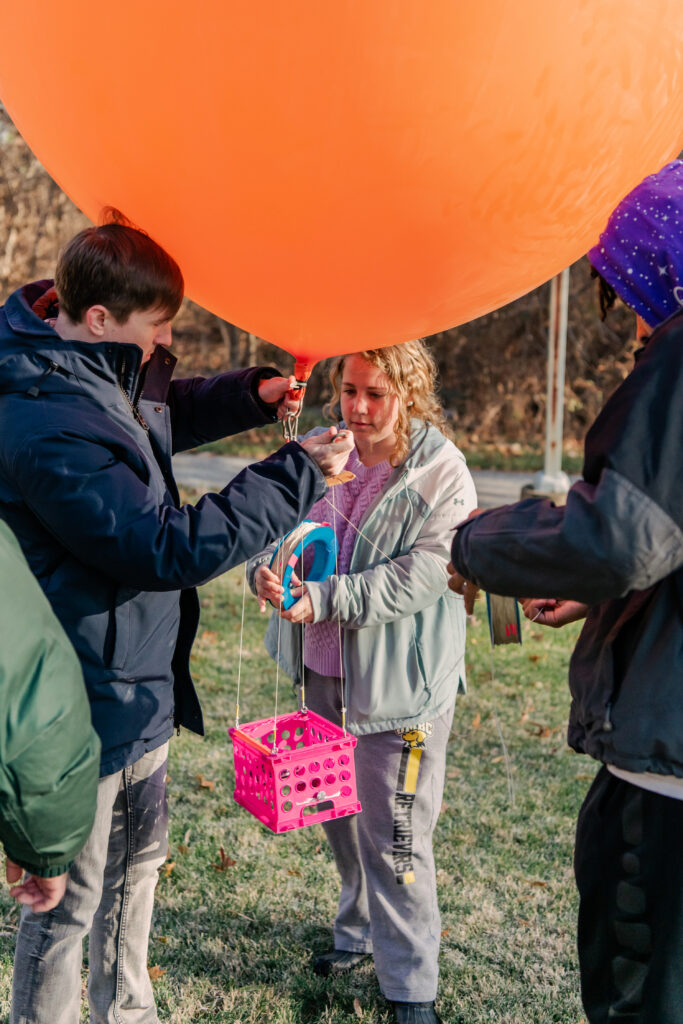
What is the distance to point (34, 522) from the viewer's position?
206 centimetres

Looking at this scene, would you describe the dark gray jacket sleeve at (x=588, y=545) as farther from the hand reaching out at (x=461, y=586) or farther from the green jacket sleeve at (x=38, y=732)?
the green jacket sleeve at (x=38, y=732)

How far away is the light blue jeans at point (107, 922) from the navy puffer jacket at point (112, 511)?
18cm

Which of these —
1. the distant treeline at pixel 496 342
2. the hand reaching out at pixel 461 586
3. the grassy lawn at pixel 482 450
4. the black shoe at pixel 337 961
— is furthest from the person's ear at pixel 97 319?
the distant treeline at pixel 496 342

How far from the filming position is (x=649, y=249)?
170 centimetres

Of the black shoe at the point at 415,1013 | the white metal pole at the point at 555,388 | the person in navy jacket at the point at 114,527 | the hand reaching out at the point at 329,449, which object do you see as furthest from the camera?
the white metal pole at the point at 555,388

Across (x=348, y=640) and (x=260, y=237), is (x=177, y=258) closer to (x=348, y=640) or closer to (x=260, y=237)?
(x=260, y=237)

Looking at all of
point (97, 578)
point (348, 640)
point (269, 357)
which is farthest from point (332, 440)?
point (269, 357)

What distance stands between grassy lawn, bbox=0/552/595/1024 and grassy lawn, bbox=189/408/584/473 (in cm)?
866

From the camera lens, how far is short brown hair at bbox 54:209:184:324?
6.57 ft

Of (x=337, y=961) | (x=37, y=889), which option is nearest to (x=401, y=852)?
(x=337, y=961)

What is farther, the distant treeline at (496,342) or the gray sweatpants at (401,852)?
the distant treeline at (496,342)

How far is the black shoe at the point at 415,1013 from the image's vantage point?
108 inches

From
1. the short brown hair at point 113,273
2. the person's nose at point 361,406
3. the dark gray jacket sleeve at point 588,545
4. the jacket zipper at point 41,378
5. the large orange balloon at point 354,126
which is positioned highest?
the large orange balloon at point 354,126

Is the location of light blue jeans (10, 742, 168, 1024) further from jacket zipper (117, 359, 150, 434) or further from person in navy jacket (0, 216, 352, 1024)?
jacket zipper (117, 359, 150, 434)
